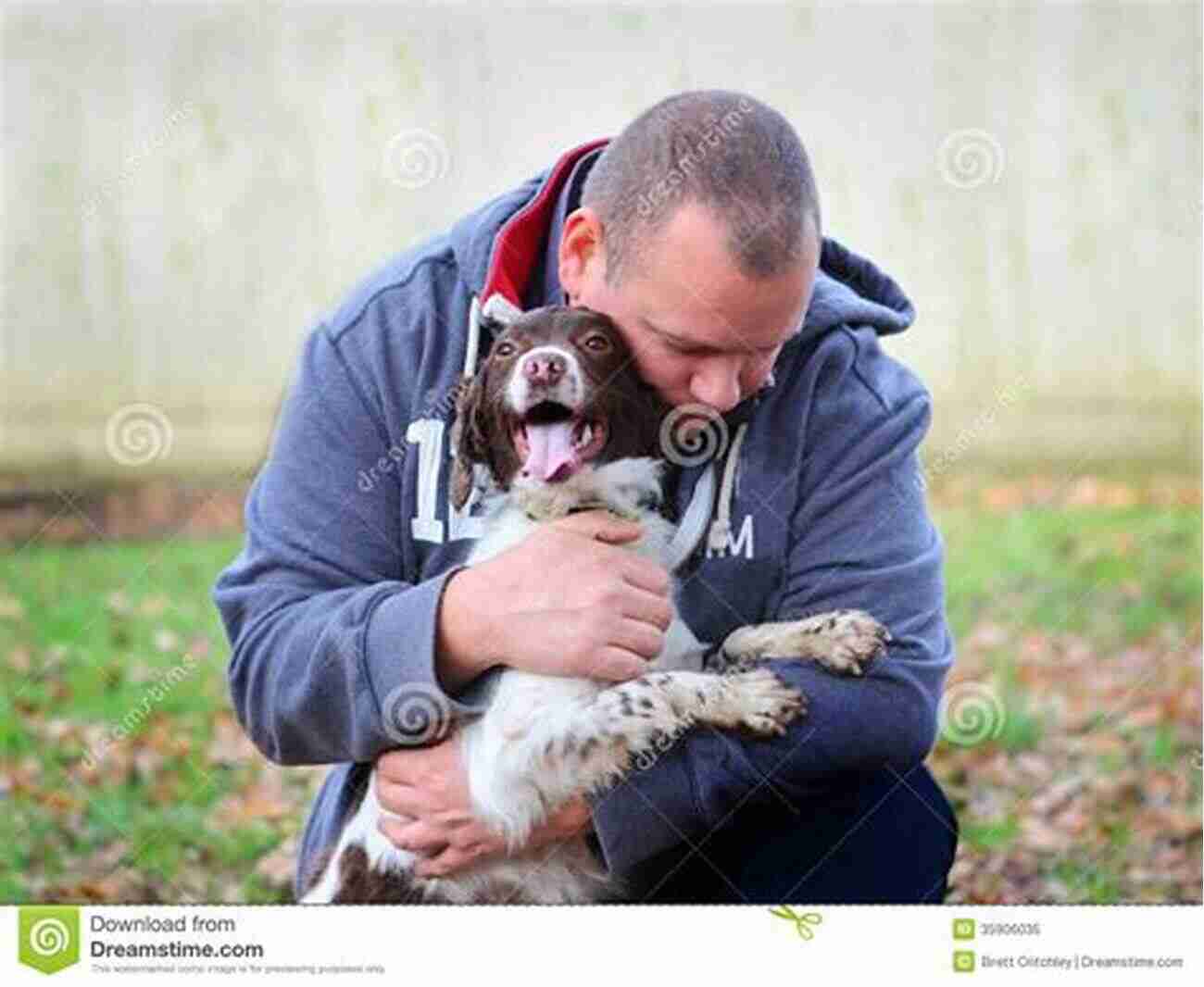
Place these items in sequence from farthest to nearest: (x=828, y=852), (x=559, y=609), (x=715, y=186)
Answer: (x=828, y=852) → (x=559, y=609) → (x=715, y=186)

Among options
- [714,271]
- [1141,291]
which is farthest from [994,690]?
[714,271]

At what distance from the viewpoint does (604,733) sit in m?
3.64

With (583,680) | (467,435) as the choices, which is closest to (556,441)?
(467,435)

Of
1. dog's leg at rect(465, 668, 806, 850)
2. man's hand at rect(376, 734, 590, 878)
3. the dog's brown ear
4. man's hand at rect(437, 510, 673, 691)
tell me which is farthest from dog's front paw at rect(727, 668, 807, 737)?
the dog's brown ear

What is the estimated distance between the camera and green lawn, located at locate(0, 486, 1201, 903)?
414cm

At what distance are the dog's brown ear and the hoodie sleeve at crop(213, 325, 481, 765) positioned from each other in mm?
92

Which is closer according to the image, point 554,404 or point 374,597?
point 554,404

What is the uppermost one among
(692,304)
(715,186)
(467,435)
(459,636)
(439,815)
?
(715,186)

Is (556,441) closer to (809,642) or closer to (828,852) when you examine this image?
(809,642)

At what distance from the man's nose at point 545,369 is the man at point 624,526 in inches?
4.5

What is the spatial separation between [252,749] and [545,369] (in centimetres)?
95

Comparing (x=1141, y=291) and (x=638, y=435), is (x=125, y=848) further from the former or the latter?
(x=1141, y=291)
